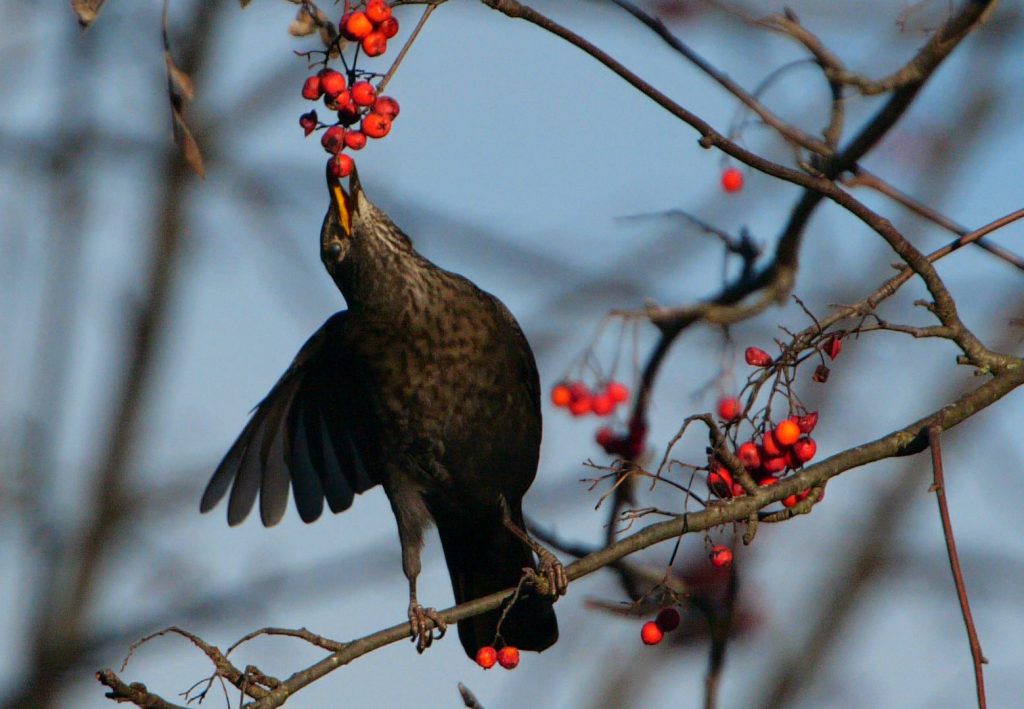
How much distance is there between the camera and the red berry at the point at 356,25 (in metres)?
2.42

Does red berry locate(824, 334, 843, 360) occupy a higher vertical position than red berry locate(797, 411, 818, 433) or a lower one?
lower

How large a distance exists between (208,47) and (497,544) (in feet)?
17.7

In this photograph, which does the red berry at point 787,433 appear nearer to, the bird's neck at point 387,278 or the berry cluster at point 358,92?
the berry cluster at point 358,92

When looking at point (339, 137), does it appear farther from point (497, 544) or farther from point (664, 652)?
point (664, 652)

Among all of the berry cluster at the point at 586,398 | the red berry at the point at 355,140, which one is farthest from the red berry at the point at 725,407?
the red berry at the point at 355,140

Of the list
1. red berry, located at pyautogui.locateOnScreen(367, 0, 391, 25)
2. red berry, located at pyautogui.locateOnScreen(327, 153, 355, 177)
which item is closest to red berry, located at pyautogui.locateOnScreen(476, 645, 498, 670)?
red berry, located at pyautogui.locateOnScreen(327, 153, 355, 177)

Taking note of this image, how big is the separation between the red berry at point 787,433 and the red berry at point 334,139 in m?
1.04

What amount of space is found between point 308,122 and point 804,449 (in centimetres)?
121

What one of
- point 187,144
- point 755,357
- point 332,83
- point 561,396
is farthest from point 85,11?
point 561,396

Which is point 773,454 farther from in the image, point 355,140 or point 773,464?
point 355,140

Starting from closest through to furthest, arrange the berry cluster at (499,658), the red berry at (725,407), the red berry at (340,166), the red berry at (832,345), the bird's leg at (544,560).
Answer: the red berry at (832,345) < the red berry at (340,166) < the bird's leg at (544,560) < the berry cluster at (499,658) < the red berry at (725,407)

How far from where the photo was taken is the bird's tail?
419 centimetres

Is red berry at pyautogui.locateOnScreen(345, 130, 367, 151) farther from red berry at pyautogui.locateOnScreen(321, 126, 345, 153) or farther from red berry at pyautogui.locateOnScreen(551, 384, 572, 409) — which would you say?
red berry at pyautogui.locateOnScreen(551, 384, 572, 409)

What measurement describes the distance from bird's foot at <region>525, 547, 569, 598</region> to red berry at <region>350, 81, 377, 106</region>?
1.14 meters
